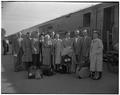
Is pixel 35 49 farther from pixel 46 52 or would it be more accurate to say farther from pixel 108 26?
pixel 108 26

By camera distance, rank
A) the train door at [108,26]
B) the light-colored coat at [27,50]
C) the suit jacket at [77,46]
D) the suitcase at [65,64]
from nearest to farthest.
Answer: the suit jacket at [77,46] < the suitcase at [65,64] < the light-colored coat at [27,50] < the train door at [108,26]

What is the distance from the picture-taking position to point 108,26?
10.2 meters

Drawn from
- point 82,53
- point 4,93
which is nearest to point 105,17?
point 82,53

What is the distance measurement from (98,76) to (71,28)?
20.6 feet

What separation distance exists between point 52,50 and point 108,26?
383 cm

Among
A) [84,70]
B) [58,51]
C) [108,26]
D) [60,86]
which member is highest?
[108,26]

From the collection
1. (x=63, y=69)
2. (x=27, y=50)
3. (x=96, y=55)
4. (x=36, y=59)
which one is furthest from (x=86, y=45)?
(x=27, y=50)

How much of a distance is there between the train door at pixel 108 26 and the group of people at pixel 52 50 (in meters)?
2.79

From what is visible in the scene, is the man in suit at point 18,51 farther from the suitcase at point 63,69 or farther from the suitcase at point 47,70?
the suitcase at point 63,69

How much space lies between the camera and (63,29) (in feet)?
44.0

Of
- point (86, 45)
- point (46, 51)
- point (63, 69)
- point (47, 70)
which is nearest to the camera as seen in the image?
point (86, 45)

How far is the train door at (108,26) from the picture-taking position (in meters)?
9.71

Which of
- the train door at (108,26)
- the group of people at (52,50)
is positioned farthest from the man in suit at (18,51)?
the train door at (108,26)

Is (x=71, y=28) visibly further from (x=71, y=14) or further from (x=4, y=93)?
(x=4, y=93)
